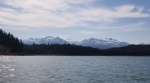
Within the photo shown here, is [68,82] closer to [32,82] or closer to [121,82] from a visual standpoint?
[32,82]

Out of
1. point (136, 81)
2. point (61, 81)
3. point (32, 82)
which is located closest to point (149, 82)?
point (136, 81)

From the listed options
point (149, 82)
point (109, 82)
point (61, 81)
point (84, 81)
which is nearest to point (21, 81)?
point (61, 81)

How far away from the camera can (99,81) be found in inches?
2231

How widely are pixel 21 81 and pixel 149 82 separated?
24712 millimetres

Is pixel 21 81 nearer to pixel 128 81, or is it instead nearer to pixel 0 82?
pixel 0 82

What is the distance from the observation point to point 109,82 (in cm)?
5500

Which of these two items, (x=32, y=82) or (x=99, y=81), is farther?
(x=99, y=81)

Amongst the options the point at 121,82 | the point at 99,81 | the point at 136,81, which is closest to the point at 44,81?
the point at 99,81

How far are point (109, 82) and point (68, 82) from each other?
7843mm

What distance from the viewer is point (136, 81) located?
58.1m

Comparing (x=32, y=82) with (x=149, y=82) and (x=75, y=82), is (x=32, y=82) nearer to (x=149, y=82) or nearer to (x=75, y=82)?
(x=75, y=82)

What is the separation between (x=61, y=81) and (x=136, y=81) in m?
15.2

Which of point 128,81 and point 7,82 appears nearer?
point 7,82

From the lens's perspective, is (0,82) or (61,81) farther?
(61,81)
